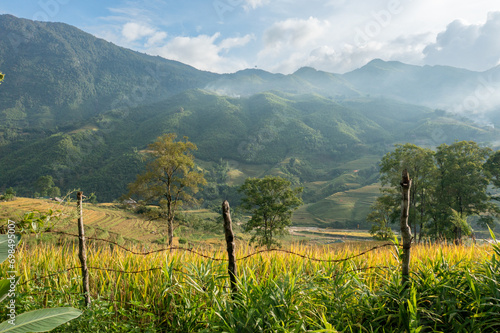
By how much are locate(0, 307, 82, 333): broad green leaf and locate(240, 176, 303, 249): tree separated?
91.9ft

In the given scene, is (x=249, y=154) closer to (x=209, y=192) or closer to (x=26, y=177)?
(x=209, y=192)

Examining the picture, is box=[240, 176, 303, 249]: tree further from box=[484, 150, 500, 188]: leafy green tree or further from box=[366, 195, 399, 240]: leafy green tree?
box=[484, 150, 500, 188]: leafy green tree

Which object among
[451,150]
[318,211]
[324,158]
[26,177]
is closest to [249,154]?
[324,158]

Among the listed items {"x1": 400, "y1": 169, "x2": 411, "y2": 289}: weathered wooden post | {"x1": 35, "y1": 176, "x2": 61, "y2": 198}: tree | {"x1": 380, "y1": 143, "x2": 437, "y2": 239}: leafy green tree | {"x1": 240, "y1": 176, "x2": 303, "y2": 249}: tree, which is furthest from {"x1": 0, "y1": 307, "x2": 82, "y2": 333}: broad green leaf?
{"x1": 35, "y1": 176, "x2": 61, "y2": 198}: tree

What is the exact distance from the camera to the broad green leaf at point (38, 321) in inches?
64.7

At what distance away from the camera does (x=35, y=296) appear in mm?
3869

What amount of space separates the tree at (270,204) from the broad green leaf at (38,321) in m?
28.0

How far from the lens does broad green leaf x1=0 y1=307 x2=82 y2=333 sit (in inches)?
64.7

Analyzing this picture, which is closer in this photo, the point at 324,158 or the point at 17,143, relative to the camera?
the point at 17,143

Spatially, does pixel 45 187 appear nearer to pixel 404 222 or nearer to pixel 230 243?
pixel 230 243

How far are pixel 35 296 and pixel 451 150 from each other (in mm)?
32057

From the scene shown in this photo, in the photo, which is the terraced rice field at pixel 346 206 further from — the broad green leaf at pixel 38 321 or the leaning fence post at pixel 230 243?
the broad green leaf at pixel 38 321

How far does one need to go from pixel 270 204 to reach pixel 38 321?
29014 mm

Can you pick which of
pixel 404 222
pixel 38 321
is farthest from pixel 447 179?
pixel 38 321
